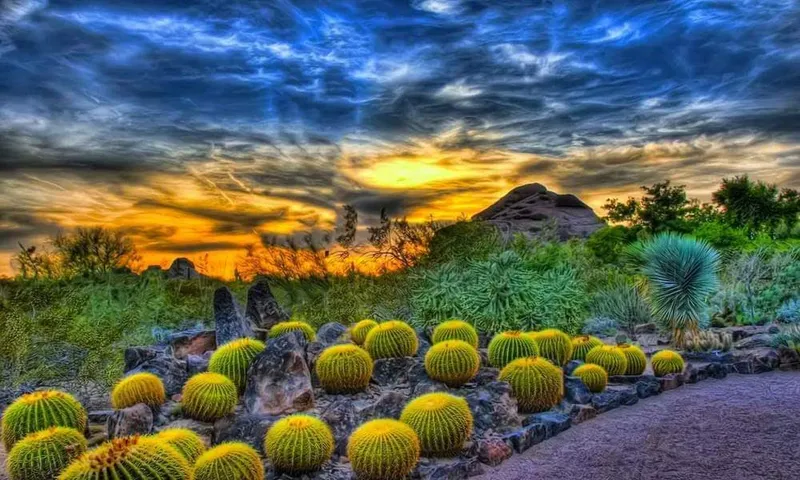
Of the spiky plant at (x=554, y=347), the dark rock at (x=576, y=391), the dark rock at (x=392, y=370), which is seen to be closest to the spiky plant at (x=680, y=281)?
the spiky plant at (x=554, y=347)

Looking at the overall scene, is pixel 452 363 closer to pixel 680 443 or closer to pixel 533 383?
pixel 533 383

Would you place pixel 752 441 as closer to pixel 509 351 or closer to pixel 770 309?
pixel 509 351

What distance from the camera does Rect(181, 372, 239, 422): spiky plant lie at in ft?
23.0

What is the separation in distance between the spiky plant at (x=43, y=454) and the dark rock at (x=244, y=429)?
4.29 ft

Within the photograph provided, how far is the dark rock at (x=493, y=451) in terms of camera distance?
6363 mm

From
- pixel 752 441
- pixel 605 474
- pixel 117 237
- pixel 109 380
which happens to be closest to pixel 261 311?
pixel 109 380

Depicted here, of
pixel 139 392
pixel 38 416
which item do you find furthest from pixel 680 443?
pixel 38 416

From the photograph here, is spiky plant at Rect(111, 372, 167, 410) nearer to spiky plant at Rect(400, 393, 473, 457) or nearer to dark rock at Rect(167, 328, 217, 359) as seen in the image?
dark rock at Rect(167, 328, 217, 359)

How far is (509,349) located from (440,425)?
2.54m

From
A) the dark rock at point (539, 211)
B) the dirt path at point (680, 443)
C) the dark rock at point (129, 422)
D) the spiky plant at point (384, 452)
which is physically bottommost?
the dirt path at point (680, 443)

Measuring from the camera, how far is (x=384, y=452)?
575 cm

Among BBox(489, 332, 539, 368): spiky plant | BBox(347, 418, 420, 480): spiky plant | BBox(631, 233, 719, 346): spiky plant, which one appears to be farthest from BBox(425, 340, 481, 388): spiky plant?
BBox(631, 233, 719, 346): spiky plant

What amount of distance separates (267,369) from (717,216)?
90.6ft

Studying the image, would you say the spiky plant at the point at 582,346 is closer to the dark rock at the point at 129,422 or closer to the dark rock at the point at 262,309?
the dark rock at the point at 262,309
